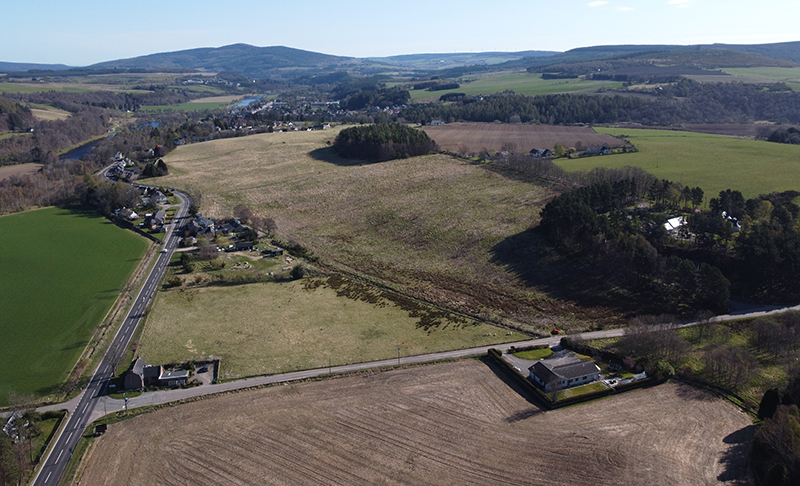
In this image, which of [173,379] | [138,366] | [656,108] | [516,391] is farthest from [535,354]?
[656,108]

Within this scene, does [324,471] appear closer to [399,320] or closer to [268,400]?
[268,400]

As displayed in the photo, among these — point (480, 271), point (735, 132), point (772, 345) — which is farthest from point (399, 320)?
point (735, 132)

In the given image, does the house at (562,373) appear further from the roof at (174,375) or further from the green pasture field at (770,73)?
the green pasture field at (770,73)

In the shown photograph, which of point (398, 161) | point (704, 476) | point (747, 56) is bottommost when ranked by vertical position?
point (704, 476)

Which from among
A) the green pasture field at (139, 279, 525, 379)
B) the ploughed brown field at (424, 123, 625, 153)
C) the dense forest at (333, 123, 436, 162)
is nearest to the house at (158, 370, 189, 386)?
the green pasture field at (139, 279, 525, 379)

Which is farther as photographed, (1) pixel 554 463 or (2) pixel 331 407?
(2) pixel 331 407

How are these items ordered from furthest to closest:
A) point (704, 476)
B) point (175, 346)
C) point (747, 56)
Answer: point (747, 56) < point (175, 346) < point (704, 476)

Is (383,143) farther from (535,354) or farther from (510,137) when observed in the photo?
(535,354)
